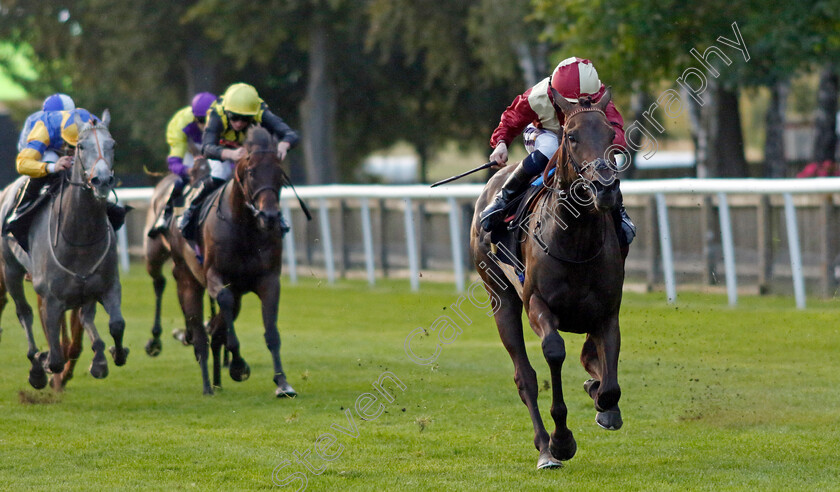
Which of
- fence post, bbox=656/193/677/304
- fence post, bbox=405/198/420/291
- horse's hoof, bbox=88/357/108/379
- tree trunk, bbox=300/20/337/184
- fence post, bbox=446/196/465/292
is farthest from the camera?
tree trunk, bbox=300/20/337/184

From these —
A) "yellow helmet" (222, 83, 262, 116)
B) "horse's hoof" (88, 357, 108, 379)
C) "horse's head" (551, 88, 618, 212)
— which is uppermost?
"yellow helmet" (222, 83, 262, 116)

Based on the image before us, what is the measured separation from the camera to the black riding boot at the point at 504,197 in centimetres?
643

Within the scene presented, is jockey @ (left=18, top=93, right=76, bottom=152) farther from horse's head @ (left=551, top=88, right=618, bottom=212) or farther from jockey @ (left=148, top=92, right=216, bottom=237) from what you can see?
horse's head @ (left=551, top=88, right=618, bottom=212)

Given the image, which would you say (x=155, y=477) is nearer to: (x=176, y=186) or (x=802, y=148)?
(x=176, y=186)

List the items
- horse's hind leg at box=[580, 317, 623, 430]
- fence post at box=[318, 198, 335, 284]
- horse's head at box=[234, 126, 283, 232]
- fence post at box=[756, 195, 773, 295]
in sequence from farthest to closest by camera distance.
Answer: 1. fence post at box=[318, 198, 335, 284]
2. fence post at box=[756, 195, 773, 295]
3. horse's head at box=[234, 126, 283, 232]
4. horse's hind leg at box=[580, 317, 623, 430]

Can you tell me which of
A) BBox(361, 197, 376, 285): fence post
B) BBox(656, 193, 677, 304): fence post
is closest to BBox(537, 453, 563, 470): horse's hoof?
BBox(656, 193, 677, 304): fence post

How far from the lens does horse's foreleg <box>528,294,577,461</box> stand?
5.74 metres

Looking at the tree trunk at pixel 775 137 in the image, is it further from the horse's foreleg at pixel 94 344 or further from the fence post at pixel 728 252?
the horse's foreleg at pixel 94 344

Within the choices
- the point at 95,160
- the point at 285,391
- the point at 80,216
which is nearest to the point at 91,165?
the point at 95,160

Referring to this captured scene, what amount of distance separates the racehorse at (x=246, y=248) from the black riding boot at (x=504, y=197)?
6.92ft

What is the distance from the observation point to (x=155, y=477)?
6004 millimetres

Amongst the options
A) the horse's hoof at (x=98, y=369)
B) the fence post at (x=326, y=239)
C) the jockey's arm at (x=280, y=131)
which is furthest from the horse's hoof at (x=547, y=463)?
the fence post at (x=326, y=239)

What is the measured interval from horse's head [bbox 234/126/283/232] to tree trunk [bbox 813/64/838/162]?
45.8ft

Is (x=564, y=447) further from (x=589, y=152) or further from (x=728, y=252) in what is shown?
(x=728, y=252)
